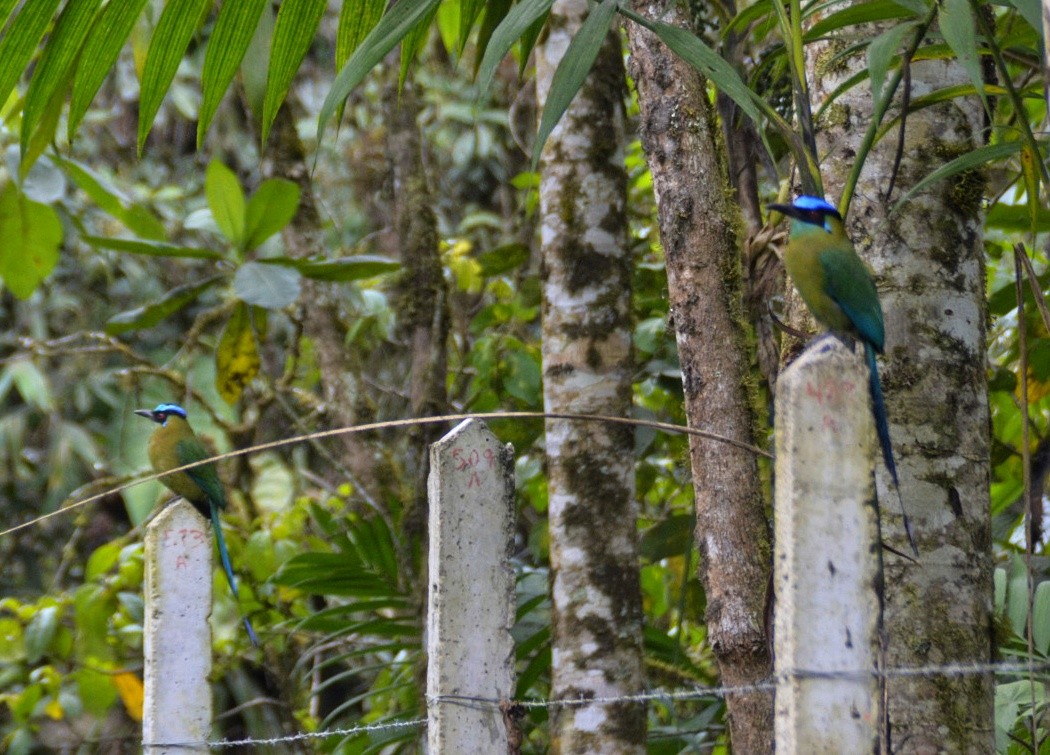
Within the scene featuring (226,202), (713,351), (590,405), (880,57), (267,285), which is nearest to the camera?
(880,57)

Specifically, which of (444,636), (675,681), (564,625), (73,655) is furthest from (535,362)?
(444,636)

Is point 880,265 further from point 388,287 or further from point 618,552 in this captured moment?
point 388,287

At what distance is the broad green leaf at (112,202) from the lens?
3.94m

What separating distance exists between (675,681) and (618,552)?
45.8 inches

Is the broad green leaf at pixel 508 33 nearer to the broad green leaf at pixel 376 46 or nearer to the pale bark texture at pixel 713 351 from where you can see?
the broad green leaf at pixel 376 46

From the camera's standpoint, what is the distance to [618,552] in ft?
9.57

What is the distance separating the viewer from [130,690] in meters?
4.27

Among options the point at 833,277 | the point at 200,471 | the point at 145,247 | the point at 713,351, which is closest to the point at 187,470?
the point at 200,471

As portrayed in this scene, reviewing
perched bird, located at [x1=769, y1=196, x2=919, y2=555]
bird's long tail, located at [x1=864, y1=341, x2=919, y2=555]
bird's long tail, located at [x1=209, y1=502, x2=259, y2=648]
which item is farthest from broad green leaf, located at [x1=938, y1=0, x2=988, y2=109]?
bird's long tail, located at [x1=209, y1=502, x2=259, y2=648]

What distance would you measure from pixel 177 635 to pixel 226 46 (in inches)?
35.0

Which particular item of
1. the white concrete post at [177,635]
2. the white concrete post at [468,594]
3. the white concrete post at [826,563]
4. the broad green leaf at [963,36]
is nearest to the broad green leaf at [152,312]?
the white concrete post at [177,635]

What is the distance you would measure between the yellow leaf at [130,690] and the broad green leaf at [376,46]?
3.17m

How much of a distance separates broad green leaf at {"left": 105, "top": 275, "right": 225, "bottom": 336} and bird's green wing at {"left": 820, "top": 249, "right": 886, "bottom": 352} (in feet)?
8.80

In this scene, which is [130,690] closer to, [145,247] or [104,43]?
[145,247]
